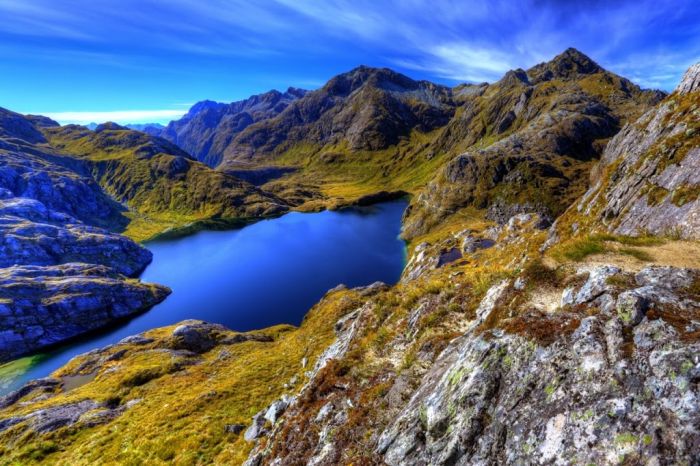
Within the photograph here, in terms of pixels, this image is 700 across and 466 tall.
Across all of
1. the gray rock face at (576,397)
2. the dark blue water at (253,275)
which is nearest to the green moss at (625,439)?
the gray rock face at (576,397)

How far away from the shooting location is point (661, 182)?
110 ft

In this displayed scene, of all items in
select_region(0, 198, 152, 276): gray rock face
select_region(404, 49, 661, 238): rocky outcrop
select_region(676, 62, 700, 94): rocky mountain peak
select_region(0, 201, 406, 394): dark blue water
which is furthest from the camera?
select_region(404, 49, 661, 238): rocky outcrop

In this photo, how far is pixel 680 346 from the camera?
335 inches

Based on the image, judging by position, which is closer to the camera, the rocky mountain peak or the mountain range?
the mountain range

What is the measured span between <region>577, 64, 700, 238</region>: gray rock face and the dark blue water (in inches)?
2764

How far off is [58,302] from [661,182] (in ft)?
438

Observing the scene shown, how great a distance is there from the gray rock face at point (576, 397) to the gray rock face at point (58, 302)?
11512cm

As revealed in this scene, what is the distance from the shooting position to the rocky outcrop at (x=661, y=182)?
28.2 metres

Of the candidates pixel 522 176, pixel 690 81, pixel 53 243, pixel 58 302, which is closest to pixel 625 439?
pixel 690 81

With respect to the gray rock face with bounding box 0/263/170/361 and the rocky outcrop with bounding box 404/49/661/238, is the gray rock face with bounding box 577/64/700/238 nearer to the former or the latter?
the rocky outcrop with bounding box 404/49/661/238

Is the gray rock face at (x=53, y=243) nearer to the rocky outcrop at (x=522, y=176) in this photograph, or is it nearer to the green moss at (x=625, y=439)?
the rocky outcrop at (x=522, y=176)

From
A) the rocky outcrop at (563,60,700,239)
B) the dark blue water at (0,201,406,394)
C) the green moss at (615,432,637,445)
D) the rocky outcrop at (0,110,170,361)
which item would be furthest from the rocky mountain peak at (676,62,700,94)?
the rocky outcrop at (0,110,170,361)

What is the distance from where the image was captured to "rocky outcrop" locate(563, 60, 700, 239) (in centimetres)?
2822

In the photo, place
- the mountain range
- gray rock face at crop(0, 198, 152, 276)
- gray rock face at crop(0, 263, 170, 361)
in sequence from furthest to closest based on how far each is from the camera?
gray rock face at crop(0, 198, 152, 276), gray rock face at crop(0, 263, 170, 361), the mountain range
